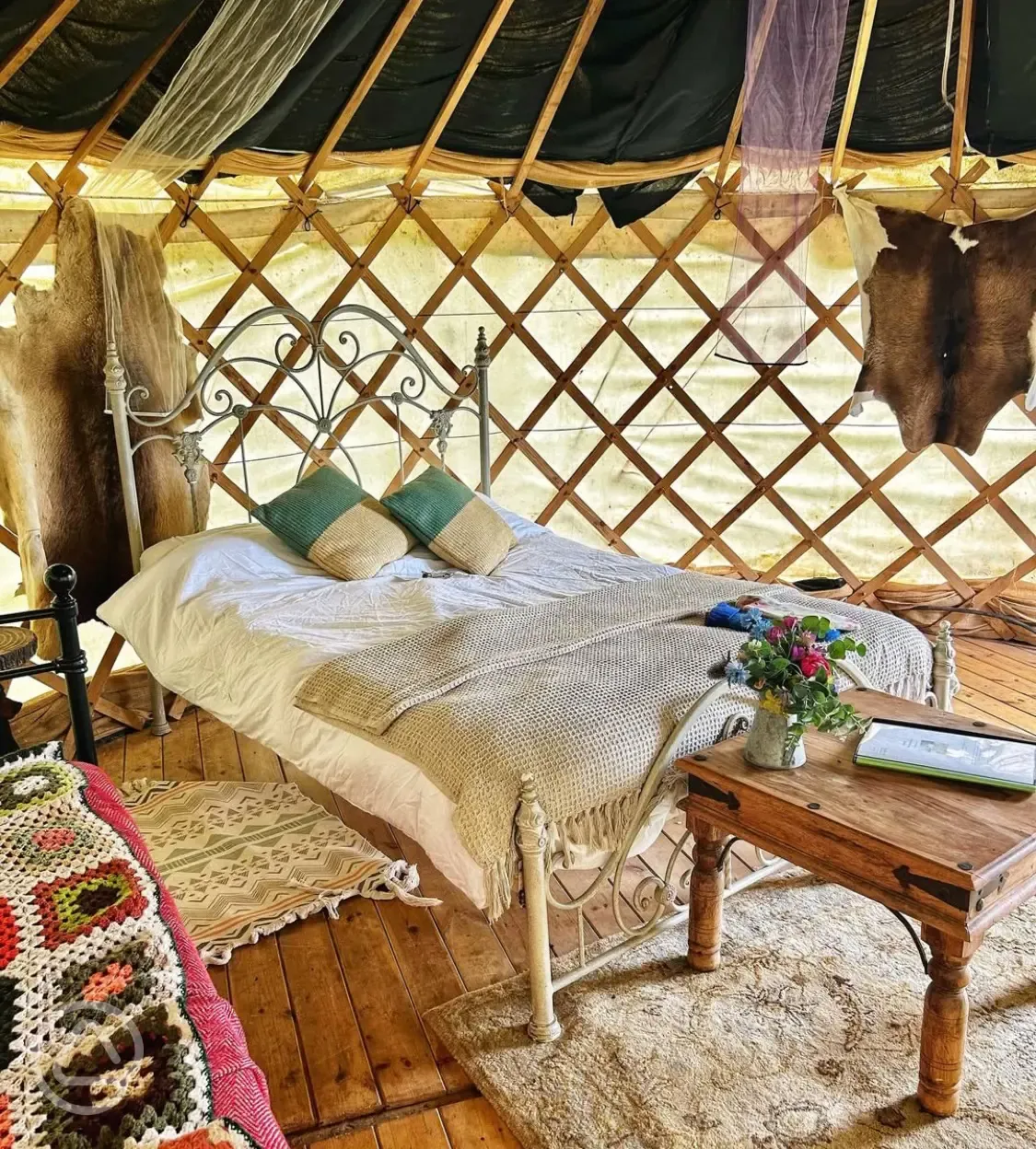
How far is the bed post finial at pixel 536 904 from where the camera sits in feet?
5.12

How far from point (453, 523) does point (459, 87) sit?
4.05 feet

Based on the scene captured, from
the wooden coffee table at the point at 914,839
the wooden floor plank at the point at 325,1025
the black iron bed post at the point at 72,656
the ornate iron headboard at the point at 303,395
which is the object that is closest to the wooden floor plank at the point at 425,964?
the wooden floor plank at the point at 325,1025

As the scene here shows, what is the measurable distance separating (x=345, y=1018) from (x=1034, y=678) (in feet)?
8.68

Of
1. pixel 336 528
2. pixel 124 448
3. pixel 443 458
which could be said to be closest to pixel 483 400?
pixel 443 458

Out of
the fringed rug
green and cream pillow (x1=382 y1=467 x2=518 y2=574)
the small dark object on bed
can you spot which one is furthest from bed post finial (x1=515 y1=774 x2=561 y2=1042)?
the small dark object on bed

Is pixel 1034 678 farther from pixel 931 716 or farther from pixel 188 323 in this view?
pixel 188 323

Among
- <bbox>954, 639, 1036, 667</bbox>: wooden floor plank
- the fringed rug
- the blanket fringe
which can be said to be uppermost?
the blanket fringe

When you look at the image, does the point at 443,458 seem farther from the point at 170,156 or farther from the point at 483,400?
the point at 170,156

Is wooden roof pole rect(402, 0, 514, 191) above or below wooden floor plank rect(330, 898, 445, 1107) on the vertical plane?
above

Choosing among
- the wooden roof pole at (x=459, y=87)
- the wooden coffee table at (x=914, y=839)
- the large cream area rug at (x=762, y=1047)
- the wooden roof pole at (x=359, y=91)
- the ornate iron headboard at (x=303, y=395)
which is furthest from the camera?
the ornate iron headboard at (x=303, y=395)

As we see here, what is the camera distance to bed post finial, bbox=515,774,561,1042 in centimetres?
156

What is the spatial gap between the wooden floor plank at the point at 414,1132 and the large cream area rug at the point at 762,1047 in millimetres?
95

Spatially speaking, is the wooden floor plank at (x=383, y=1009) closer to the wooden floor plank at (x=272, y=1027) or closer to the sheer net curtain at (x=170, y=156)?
the wooden floor plank at (x=272, y=1027)

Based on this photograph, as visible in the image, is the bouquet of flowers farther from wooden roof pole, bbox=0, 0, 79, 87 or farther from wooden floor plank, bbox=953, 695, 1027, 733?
wooden roof pole, bbox=0, 0, 79, 87
